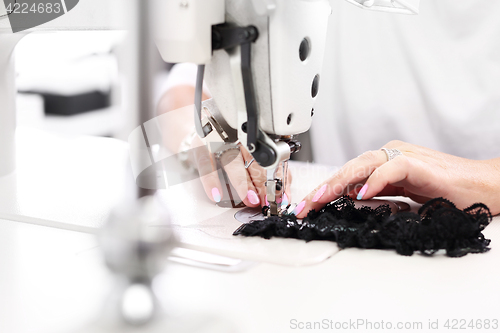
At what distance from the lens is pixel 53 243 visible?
76 cm

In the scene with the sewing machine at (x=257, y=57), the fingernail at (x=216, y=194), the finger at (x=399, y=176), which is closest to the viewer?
the sewing machine at (x=257, y=57)

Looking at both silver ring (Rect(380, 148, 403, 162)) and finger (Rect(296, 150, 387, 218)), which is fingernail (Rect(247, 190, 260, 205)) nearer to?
finger (Rect(296, 150, 387, 218))

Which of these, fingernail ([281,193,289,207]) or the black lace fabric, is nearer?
the black lace fabric

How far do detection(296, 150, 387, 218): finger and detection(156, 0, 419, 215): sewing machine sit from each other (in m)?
0.11

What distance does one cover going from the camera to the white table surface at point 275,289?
55 centimetres

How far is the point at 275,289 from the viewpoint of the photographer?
61 centimetres

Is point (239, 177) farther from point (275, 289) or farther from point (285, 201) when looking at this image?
point (275, 289)

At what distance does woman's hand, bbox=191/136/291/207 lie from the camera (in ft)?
3.09

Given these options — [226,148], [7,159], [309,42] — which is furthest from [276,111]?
[7,159]

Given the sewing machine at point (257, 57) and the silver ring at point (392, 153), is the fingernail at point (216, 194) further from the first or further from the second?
the silver ring at point (392, 153)

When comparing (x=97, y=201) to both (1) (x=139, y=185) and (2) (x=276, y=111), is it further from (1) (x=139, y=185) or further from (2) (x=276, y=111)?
(1) (x=139, y=185)

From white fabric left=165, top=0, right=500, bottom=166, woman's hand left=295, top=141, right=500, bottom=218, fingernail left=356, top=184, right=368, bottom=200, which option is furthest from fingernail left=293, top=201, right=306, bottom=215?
white fabric left=165, top=0, right=500, bottom=166

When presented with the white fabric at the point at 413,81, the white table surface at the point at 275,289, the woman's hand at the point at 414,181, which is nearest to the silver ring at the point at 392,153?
the woman's hand at the point at 414,181

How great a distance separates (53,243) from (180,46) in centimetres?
37
